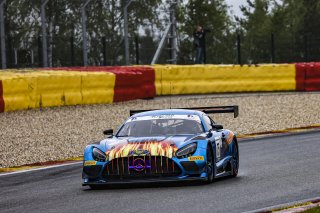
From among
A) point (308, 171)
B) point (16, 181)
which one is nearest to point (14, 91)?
point (16, 181)

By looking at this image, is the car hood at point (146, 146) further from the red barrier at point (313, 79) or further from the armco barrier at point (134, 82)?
the red barrier at point (313, 79)

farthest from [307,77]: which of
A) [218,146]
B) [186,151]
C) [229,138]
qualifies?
[186,151]

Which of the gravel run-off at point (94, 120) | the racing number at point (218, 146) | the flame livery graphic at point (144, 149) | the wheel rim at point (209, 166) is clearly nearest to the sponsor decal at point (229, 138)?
the racing number at point (218, 146)

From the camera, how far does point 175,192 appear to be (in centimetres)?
1228

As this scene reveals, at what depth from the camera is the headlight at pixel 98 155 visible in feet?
42.3

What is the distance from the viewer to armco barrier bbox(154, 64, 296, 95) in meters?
31.4

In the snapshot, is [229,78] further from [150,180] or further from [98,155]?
[150,180]

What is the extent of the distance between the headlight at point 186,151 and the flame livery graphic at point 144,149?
67mm

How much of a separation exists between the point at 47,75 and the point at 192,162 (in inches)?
523

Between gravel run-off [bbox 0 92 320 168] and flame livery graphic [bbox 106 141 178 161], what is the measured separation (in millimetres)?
4402

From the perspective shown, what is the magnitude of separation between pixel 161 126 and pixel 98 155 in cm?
122

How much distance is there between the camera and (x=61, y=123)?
76.3ft

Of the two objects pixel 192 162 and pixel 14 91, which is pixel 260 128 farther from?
pixel 192 162

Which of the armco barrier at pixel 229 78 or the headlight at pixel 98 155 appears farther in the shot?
the armco barrier at pixel 229 78
